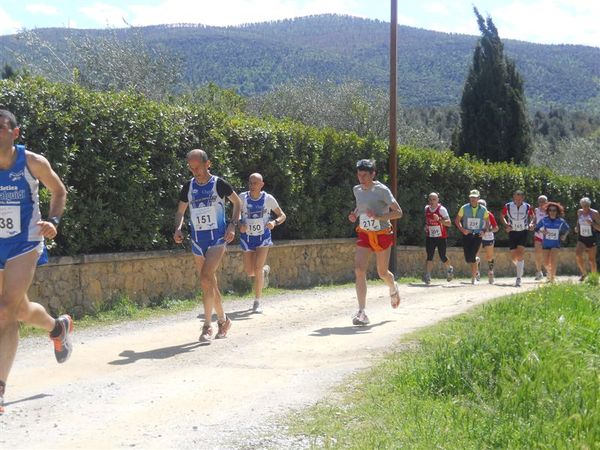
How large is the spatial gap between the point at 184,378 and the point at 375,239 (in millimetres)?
4158

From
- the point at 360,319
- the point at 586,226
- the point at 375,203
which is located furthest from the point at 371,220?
the point at 586,226

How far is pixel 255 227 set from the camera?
41.4 feet

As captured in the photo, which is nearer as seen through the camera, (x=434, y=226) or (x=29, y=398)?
(x=29, y=398)

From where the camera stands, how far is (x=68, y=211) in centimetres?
1127

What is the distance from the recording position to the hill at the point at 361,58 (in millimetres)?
89375

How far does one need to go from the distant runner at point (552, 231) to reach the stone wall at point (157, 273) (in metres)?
3.90

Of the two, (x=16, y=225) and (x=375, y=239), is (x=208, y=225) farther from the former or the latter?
(x=16, y=225)

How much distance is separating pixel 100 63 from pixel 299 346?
63.0 feet

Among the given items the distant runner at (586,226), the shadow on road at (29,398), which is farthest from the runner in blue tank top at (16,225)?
the distant runner at (586,226)

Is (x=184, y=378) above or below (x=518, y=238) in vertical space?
above

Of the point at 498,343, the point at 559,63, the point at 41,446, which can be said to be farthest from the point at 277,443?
the point at 559,63

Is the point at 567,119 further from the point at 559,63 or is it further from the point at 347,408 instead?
the point at 347,408

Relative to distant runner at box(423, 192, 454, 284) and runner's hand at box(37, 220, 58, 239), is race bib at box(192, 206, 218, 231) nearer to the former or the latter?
runner's hand at box(37, 220, 58, 239)

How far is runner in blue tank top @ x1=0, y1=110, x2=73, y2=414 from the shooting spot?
6.27 metres
